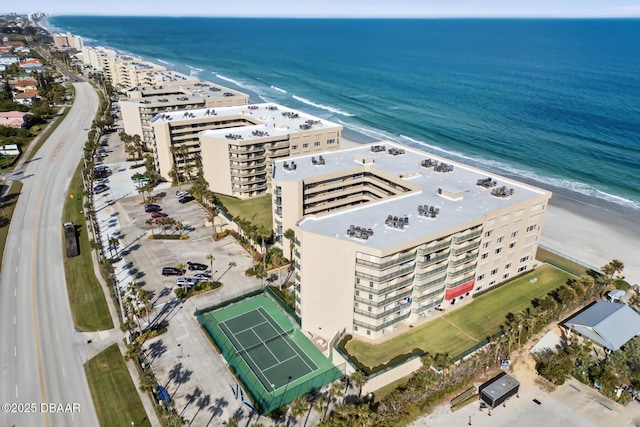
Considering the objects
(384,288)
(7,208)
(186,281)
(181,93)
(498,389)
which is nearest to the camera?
(498,389)

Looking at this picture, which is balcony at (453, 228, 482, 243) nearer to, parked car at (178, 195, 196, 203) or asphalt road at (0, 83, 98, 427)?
asphalt road at (0, 83, 98, 427)

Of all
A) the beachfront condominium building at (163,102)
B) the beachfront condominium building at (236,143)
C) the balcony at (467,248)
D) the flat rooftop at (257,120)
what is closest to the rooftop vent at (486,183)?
the balcony at (467,248)

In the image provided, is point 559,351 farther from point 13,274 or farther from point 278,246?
point 13,274

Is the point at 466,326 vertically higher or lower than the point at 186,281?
higher

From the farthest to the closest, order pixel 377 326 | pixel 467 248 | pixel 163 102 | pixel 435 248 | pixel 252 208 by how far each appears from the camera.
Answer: pixel 163 102 → pixel 252 208 → pixel 467 248 → pixel 435 248 → pixel 377 326

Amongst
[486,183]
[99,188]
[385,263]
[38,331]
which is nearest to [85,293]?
[38,331]

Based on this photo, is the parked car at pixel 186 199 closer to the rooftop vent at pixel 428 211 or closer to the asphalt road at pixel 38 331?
the asphalt road at pixel 38 331

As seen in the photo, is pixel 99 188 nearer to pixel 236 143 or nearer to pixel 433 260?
pixel 236 143
